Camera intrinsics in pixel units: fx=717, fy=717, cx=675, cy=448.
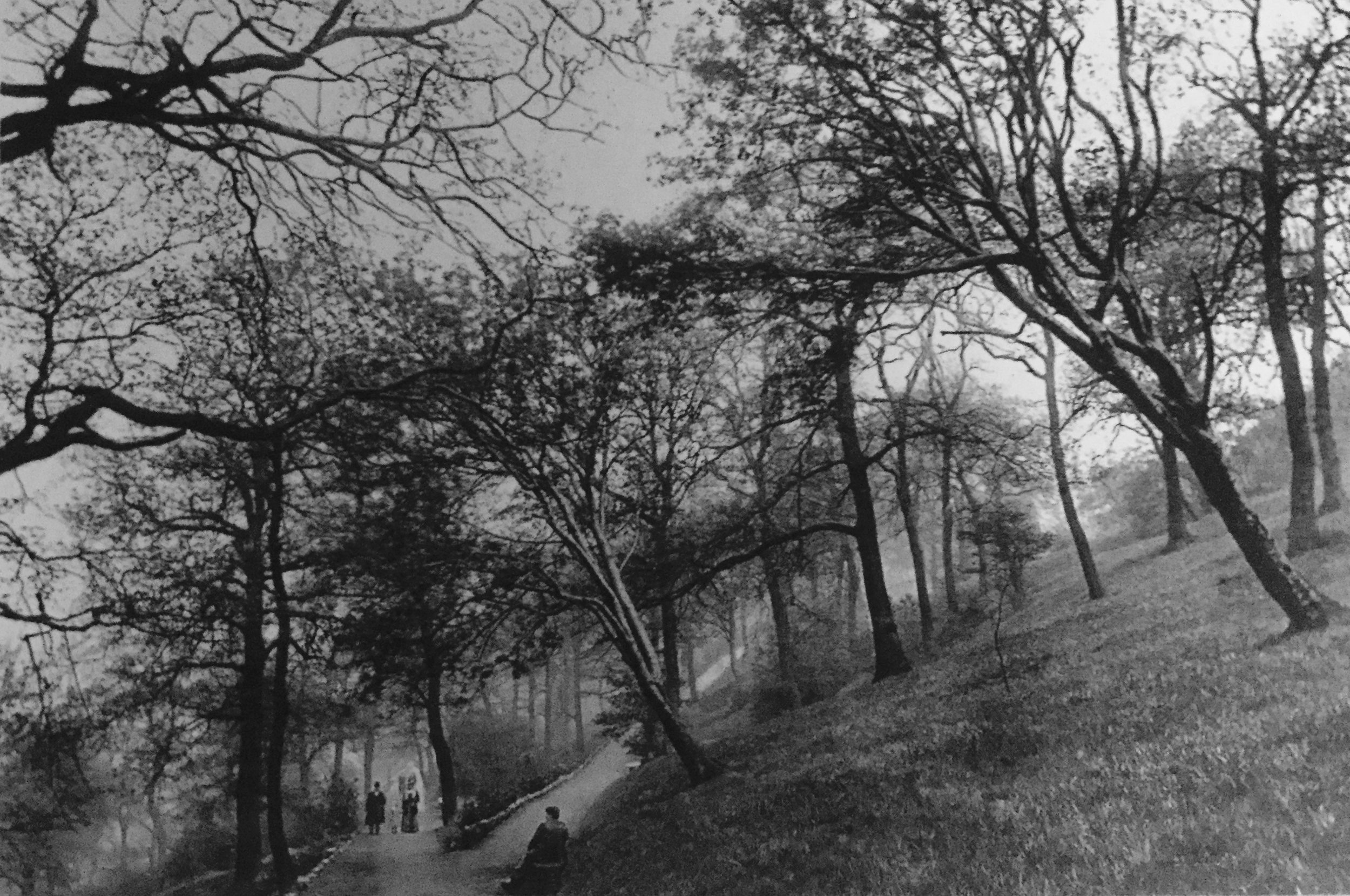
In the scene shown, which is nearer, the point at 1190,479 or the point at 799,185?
the point at 799,185

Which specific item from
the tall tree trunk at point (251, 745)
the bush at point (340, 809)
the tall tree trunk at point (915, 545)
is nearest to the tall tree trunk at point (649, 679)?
the tall tree trunk at point (251, 745)

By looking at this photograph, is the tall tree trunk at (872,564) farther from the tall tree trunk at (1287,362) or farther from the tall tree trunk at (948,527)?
the tall tree trunk at (1287,362)

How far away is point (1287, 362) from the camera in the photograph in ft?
51.7

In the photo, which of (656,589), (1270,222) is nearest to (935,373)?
(1270,222)

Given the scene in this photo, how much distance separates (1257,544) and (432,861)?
1969cm

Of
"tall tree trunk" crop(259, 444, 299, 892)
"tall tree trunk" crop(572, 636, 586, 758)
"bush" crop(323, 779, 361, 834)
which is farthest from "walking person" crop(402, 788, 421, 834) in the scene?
"tall tree trunk" crop(259, 444, 299, 892)

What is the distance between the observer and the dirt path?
52.4 ft

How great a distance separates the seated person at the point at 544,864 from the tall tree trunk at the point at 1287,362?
51.3 feet

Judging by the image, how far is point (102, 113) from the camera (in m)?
5.04

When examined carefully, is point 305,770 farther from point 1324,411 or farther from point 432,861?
point 1324,411

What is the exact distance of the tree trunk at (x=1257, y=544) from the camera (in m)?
9.25

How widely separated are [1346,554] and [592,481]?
47.7 ft

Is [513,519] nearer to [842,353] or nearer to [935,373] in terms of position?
[842,353]

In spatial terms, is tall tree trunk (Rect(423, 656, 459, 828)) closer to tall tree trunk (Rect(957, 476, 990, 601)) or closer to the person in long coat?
the person in long coat
